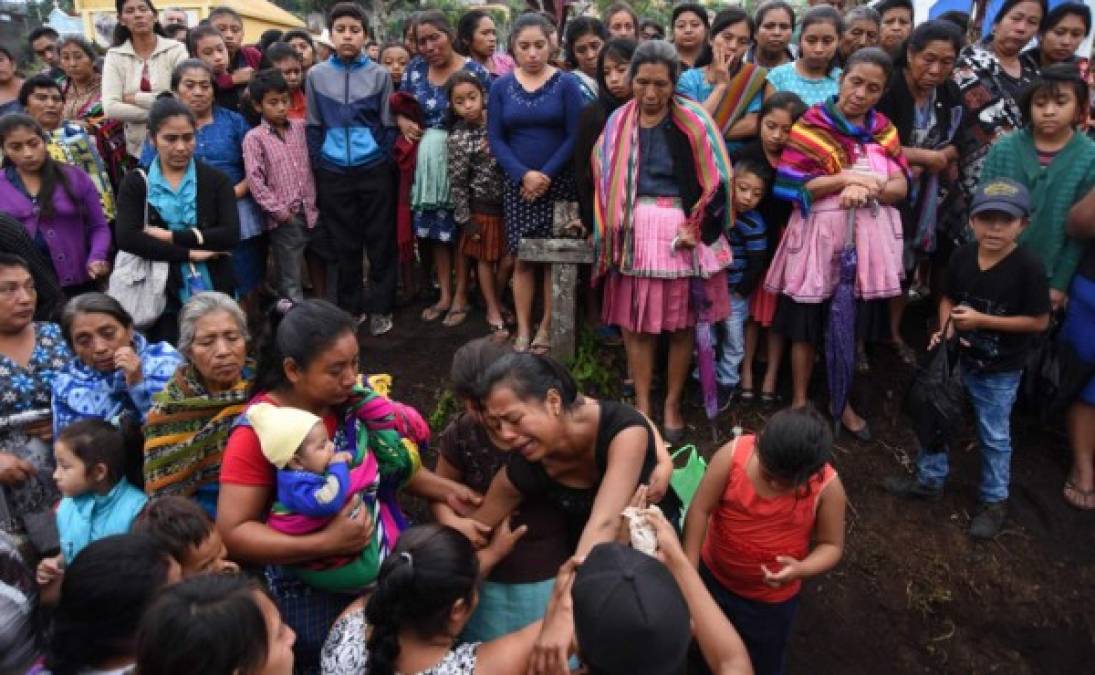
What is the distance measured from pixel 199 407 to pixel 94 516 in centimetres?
55

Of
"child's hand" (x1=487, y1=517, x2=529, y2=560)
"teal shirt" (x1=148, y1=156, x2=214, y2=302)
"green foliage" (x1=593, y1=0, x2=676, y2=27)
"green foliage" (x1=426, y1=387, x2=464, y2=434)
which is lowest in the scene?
"green foliage" (x1=426, y1=387, x2=464, y2=434)

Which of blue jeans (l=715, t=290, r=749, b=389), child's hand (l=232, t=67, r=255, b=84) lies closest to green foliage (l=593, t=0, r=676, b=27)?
child's hand (l=232, t=67, r=255, b=84)

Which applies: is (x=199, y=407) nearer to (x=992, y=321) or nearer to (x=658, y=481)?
(x=658, y=481)

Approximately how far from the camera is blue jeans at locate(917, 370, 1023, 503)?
3629mm

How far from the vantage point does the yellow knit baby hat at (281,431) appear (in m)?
2.15

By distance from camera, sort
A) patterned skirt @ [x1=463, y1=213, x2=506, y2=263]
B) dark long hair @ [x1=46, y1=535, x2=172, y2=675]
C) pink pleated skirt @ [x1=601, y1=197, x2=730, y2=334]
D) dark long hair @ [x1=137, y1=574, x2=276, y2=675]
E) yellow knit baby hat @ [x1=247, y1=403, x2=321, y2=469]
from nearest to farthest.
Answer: dark long hair @ [x1=137, y1=574, x2=276, y2=675], dark long hair @ [x1=46, y1=535, x2=172, y2=675], yellow knit baby hat @ [x1=247, y1=403, x2=321, y2=469], pink pleated skirt @ [x1=601, y1=197, x2=730, y2=334], patterned skirt @ [x1=463, y1=213, x2=506, y2=263]

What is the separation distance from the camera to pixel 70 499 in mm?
2588

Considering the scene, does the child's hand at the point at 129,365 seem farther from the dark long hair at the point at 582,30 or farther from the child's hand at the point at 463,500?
the dark long hair at the point at 582,30

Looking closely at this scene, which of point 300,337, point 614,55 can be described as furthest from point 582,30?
point 300,337

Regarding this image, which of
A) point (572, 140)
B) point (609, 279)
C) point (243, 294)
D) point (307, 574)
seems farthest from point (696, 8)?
point (307, 574)

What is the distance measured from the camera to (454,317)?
5465 millimetres

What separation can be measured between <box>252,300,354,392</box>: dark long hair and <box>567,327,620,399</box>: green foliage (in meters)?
2.52

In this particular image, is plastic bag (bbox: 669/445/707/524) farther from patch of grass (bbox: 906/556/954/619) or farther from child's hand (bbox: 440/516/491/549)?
patch of grass (bbox: 906/556/954/619)

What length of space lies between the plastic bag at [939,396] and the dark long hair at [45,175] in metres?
4.79
